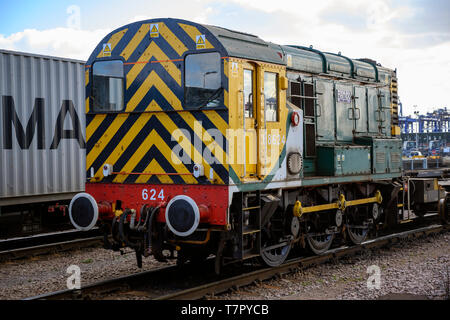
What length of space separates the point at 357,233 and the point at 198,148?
491cm

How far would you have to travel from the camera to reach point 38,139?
11.6 meters

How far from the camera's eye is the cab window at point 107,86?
784 centimetres

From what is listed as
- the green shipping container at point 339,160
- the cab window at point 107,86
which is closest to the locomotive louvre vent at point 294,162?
the green shipping container at point 339,160

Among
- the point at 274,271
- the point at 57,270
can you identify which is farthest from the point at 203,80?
the point at 57,270

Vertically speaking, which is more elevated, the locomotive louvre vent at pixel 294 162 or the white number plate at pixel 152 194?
the locomotive louvre vent at pixel 294 162

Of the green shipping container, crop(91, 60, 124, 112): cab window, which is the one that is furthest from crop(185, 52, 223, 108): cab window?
the green shipping container

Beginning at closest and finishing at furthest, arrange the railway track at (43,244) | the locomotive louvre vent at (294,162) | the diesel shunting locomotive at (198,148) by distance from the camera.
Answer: the diesel shunting locomotive at (198,148) < the locomotive louvre vent at (294,162) < the railway track at (43,244)

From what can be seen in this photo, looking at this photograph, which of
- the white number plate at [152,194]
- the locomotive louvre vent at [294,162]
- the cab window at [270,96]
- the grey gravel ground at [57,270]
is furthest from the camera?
the locomotive louvre vent at [294,162]

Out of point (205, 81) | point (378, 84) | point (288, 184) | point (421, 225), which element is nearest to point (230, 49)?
point (205, 81)

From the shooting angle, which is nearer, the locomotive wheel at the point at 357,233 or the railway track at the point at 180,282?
the railway track at the point at 180,282

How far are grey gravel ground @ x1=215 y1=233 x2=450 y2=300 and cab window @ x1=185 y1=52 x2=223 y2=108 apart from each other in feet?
8.61

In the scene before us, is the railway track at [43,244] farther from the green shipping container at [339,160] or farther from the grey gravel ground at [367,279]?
the green shipping container at [339,160]

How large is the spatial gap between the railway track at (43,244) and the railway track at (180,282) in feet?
10.8

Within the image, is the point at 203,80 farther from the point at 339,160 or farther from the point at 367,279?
the point at 367,279
